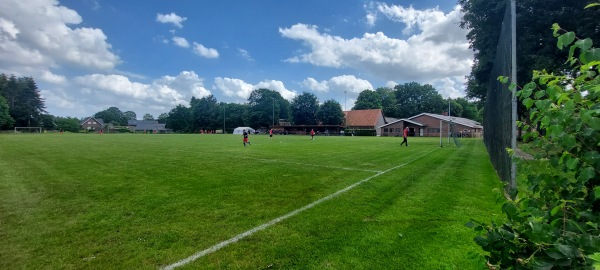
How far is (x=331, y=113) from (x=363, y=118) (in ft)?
29.2

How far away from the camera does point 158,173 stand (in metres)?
9.66

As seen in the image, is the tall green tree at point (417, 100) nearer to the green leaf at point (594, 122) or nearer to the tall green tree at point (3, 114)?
the green leaf at point (594, 122)

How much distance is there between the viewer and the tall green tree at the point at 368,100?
92938mm

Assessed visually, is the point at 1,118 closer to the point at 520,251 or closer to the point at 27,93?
the point at 27,93

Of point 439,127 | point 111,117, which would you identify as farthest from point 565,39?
point 111,117

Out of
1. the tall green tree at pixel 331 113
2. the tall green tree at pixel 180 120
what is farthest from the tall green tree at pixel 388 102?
the tall green tree at pixel 180 120

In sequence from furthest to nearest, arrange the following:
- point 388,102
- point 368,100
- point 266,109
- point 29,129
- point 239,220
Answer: point 388,102 → point 368,100 → point 266,109 → point 29,129 → point 239,220

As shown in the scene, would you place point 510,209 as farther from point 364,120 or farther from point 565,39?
point 364,120

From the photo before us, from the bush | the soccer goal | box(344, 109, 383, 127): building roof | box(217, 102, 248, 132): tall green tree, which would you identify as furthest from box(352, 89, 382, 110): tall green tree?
the bush

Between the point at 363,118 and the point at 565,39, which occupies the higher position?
the point at 363,118

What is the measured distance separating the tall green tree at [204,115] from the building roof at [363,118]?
47325 millimetres

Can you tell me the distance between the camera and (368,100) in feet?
307

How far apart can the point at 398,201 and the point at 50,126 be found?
11755 cm

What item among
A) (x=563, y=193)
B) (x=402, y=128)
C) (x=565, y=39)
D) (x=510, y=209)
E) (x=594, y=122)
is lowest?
(x=510, y=209)
